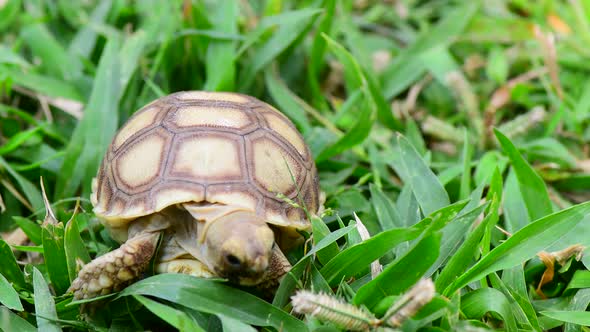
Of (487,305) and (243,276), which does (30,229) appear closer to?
(243,276)

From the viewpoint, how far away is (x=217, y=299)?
1628 mm

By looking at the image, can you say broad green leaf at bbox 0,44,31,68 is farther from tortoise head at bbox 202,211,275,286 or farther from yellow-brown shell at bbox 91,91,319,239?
tortoise head at bbox 202,211,275,286

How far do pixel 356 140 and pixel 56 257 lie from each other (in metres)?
1.23

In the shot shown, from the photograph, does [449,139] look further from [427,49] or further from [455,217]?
[455,217]

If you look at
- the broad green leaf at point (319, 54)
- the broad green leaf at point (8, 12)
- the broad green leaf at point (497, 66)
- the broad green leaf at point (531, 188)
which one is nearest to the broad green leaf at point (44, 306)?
the broad green leaf at point (531, 188)

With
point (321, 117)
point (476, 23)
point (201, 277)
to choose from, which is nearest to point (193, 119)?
point (201, 277)

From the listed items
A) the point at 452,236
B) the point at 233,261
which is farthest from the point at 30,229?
the point at 452,236

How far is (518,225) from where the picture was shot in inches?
85.2

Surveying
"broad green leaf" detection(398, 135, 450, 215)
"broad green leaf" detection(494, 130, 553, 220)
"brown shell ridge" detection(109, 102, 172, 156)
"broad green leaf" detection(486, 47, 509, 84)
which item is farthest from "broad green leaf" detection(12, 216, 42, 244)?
"broad green leaf" detection(486, 47, 509, 84)

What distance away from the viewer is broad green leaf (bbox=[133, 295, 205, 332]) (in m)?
1.53

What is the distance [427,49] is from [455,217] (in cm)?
162

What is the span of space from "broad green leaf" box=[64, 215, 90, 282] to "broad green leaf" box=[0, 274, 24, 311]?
0.15 metres

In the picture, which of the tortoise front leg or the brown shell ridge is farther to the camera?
the brown shell ridge

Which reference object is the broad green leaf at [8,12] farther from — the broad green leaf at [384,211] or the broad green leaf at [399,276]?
the broad green leaf at [399,276]
